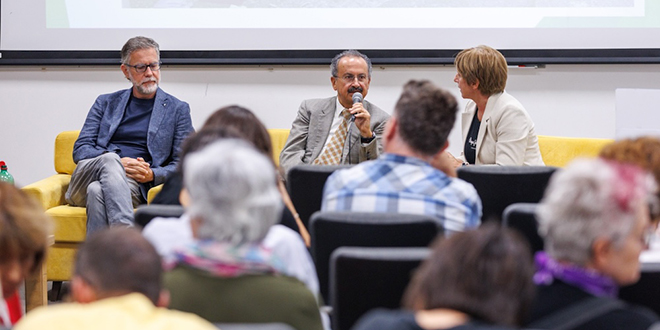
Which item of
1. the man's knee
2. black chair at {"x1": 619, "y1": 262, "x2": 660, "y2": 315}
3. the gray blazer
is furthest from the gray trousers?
black chair at {"x1": 619, "y1": 262, "x2": 660, "y2": 315}

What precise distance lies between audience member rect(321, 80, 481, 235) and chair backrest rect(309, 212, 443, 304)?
0.72 ft

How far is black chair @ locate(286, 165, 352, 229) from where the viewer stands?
2.80 meters

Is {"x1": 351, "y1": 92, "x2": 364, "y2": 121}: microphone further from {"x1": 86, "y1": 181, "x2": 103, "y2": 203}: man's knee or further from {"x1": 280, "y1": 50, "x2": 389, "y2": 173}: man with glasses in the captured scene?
{"x1": 86, "y1": 181, "x2": 103, "y2": 203}: man's knee

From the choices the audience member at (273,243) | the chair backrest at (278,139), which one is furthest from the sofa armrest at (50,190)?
the audience member at (273,243)

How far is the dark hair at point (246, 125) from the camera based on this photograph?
7.67ft

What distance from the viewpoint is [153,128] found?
14.5ft

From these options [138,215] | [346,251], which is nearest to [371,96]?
[138,215]

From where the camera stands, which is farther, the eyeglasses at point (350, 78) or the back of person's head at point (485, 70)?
the eyeglasses at point (350, 78)

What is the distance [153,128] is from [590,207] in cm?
335

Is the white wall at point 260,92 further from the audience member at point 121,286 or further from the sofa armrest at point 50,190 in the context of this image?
the audience member at point 121,286

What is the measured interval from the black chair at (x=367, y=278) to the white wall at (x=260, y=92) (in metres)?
3.37

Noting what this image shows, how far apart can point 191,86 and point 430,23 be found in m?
1.62

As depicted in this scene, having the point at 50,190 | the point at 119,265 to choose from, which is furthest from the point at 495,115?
the point at 119,265

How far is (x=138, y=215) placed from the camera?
2.12m
